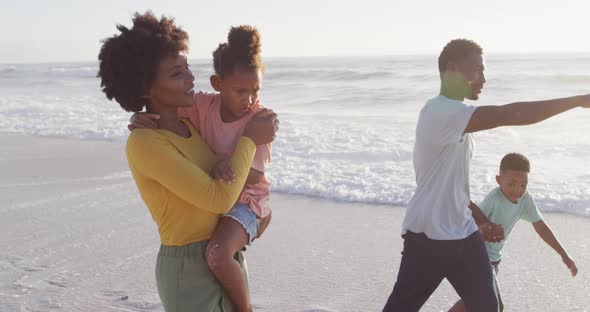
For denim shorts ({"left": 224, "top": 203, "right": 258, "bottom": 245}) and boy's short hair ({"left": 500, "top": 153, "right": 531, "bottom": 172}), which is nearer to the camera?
denim shorts ({"left": 224, "top": 203, "right": 258, "bottom": 245})

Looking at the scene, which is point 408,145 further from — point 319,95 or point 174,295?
point 319,95

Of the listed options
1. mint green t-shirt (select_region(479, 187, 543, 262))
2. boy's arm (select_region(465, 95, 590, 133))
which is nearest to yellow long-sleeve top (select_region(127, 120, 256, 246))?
boy's arm (select_region(465, 95, 590, 133))

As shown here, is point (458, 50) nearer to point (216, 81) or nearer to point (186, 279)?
point (216, 81)

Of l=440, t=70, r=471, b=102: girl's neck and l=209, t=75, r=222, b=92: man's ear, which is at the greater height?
l=209, t=75, r=222, b=92: man's ear

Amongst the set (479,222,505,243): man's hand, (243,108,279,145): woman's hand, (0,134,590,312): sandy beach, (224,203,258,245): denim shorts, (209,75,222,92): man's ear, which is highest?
(209,75,222,92): man's ear

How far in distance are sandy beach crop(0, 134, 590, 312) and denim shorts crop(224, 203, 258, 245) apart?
2.47 m

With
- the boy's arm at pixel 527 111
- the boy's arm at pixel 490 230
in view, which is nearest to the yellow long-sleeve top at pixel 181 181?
the boy's arm at pixel 527 111

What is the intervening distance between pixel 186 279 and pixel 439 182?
4.15ft

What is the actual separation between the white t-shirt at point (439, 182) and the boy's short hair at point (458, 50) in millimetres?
222

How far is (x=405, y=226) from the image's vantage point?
121 inches

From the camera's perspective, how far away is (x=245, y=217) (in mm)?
2365

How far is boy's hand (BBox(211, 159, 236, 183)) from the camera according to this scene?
2.12 metres

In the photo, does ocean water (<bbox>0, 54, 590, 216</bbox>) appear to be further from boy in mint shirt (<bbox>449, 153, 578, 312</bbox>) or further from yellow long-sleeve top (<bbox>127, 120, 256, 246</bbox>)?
yellow long-sleeve top (<bbox>127, 120, 256, 246</bbox>)

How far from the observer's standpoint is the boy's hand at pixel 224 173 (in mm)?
2123
